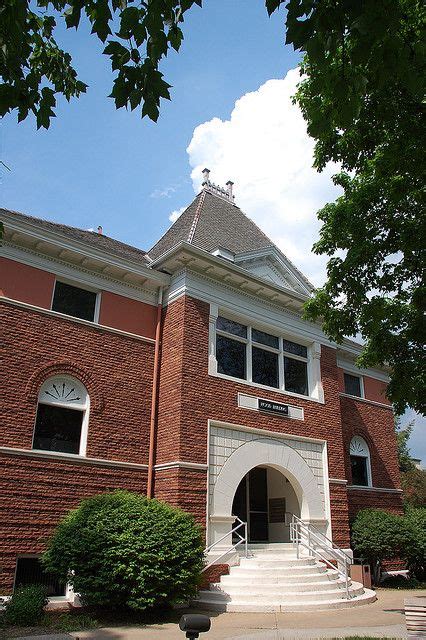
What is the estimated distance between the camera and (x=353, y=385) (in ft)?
71.0

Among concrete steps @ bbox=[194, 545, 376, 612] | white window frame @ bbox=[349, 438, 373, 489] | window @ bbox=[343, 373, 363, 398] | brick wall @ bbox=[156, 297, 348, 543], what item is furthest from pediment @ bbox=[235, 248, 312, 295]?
concrete steps @ bbox=[194, 545, 376, 612]

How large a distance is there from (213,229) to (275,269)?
247 centimetres

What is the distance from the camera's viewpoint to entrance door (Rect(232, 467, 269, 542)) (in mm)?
15961

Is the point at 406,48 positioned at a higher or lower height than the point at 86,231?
lower

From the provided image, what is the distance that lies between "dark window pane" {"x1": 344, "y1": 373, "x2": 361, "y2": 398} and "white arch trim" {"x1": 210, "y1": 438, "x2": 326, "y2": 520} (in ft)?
19.5

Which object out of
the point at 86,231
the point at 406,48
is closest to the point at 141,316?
the point at 86,231

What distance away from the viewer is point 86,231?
17.8m

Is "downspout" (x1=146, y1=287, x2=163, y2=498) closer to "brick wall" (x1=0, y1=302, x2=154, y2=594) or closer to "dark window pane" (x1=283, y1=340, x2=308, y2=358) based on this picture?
"brick wall" (x1=0, y1=302, x2=154, y2=594)

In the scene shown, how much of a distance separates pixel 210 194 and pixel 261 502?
11.4m

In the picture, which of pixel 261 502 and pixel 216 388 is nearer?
pixel 216 388

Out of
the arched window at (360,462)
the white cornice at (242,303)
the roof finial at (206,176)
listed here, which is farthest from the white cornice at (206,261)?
the arched window at (360,462)

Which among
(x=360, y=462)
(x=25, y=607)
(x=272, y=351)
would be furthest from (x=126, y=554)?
(x=360, y=462)

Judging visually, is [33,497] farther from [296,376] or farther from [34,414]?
[296,376]

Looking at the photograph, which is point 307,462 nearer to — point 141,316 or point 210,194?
point 141,316
